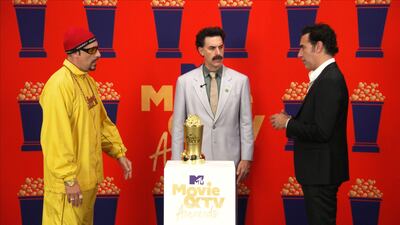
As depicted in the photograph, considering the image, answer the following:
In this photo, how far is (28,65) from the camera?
4.62 metres

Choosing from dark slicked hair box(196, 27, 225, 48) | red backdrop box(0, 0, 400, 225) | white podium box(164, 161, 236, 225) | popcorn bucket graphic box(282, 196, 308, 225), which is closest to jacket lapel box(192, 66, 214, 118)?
dark slicked hair box(196, 27, 225, 48)

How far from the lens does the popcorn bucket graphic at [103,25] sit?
457 cm

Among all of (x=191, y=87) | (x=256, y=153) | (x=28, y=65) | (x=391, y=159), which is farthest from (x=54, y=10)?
(x=391, y=159)

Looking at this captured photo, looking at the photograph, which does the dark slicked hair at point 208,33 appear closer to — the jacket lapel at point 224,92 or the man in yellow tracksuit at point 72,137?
the jacket lapel at point 224,92

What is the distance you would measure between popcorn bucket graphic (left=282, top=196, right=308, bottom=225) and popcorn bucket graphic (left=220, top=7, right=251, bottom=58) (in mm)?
1211

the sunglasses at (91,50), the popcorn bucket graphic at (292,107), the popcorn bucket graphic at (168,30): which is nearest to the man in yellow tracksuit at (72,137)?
the sunglasses at (91,50)

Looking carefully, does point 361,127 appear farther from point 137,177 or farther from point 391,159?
point 137,177

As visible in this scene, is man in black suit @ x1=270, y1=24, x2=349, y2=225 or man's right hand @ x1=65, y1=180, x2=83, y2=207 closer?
man's right hand @ x1=65, y1=180, x2=83, y2=207

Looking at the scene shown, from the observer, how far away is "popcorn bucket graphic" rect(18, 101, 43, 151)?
463cm

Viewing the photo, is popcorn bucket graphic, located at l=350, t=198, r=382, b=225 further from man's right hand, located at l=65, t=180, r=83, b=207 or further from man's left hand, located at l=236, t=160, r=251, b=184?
man's right hand, located at l=65, t=180, r=83, b=207

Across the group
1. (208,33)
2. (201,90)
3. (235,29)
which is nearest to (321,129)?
(201,90)

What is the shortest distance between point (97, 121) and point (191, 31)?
4.51 ft

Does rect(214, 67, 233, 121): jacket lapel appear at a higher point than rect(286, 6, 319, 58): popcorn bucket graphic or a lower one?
lower

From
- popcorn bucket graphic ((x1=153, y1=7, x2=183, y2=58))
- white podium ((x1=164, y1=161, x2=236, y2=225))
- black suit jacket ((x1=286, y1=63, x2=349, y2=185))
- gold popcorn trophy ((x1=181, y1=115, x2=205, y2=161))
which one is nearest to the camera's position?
white podium ((x1=164, y1=161, x2=236, y2=225))
